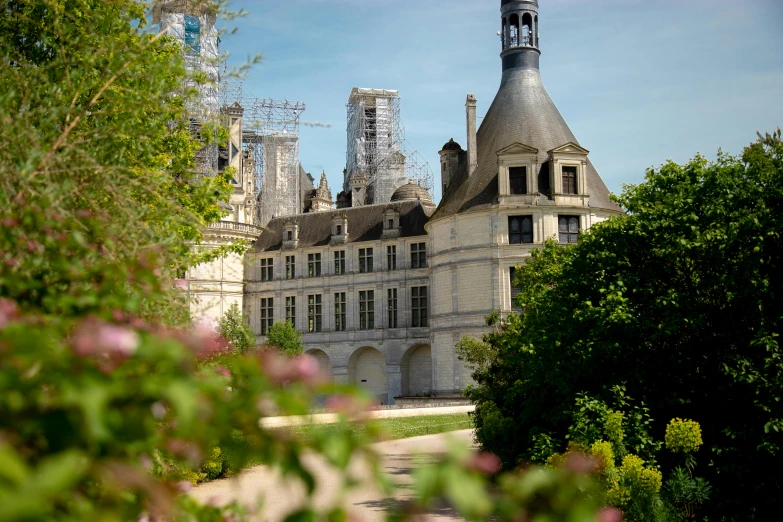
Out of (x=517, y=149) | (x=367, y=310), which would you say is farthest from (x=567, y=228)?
(x=367, y=310)

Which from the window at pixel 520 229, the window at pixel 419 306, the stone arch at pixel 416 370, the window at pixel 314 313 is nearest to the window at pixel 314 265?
the window at pixel 314 313

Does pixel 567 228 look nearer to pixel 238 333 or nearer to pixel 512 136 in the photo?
pixel 512 136

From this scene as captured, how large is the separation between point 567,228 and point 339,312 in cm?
1532

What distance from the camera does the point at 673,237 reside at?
13.1 meters

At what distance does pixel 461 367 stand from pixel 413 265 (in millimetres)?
8558

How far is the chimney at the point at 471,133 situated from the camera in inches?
1570

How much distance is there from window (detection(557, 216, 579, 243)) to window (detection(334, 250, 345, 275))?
14.5 meters

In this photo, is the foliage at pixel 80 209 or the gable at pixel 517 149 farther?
the gable at pixel 517 149

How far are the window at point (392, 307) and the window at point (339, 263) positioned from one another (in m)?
3.40

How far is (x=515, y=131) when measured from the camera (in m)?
39.4

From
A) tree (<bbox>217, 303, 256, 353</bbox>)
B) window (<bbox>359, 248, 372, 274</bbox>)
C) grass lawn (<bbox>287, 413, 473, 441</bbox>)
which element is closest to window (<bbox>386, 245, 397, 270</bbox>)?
window (<bbox>359, 248, 372, 274</bbox>)

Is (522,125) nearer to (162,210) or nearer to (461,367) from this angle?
(461,367)

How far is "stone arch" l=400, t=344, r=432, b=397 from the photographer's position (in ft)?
147

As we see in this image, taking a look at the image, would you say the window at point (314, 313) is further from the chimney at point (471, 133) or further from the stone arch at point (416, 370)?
the chimney at point (471, 133)
